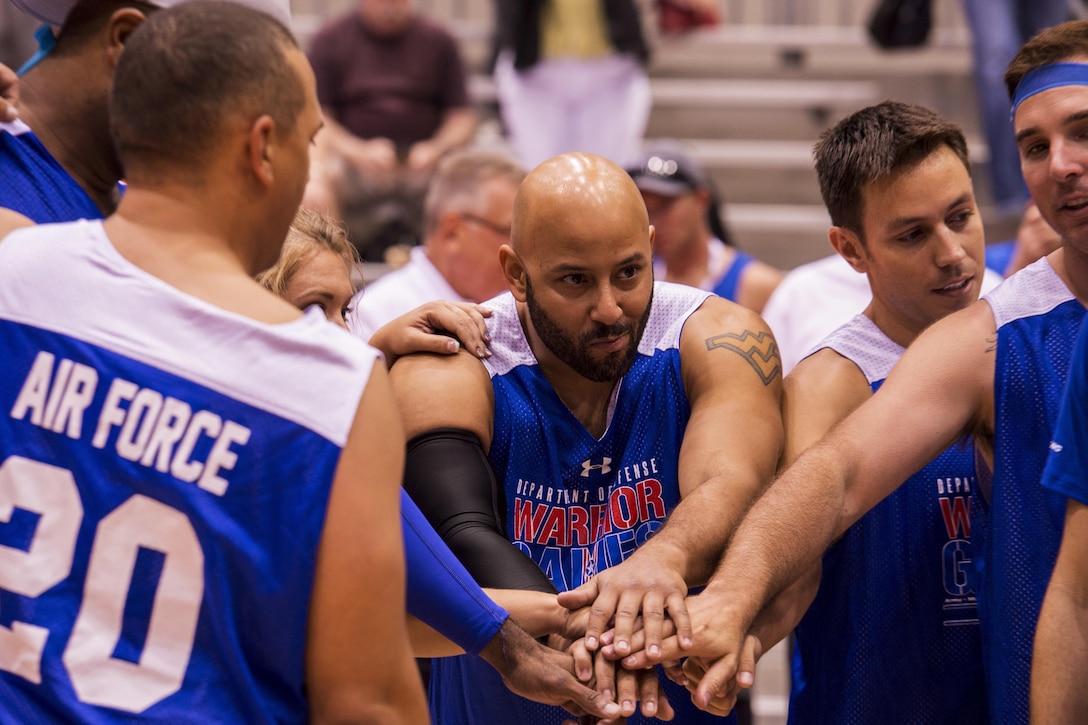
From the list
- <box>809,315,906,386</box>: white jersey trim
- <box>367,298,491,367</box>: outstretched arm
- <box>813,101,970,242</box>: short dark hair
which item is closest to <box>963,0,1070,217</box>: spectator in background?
<box>813,101,970,242</box>: short dark hair

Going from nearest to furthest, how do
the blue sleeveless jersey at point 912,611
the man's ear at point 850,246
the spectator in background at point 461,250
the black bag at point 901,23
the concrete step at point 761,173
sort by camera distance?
the blue sleeveless jersey at point 912,611, the man's ear at point 850,246, the spectator in background at point 461,250, the black bag at point 901,23, the concrete step at point 761,173

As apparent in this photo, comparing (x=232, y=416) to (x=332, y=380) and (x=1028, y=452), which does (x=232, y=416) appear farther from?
(x=1028, y=452)

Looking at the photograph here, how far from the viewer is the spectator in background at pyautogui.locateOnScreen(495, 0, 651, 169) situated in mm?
7922

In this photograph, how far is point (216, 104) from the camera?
68.7 inches

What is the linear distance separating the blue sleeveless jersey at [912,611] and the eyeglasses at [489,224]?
268 cm

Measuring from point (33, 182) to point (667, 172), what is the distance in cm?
436

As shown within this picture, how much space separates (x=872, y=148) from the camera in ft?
9.93

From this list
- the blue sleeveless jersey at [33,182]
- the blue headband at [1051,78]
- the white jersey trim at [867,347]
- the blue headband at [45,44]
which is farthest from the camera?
the white jersey trim at [867,347]

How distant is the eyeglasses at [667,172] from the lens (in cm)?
625

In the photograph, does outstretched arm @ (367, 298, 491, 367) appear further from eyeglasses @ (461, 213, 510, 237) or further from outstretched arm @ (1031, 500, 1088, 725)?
eyeglasses @ (461, 213, 510, 237)

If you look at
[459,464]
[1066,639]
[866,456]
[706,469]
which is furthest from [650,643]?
[1066,639]

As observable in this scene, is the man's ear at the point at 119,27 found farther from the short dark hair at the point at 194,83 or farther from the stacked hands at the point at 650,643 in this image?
the stacked hands at the point at 650,643

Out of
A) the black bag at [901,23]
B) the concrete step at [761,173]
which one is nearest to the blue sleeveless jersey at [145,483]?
the black bag at [901,23]

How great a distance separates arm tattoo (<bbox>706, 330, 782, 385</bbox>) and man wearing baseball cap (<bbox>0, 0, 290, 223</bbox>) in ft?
3.89
